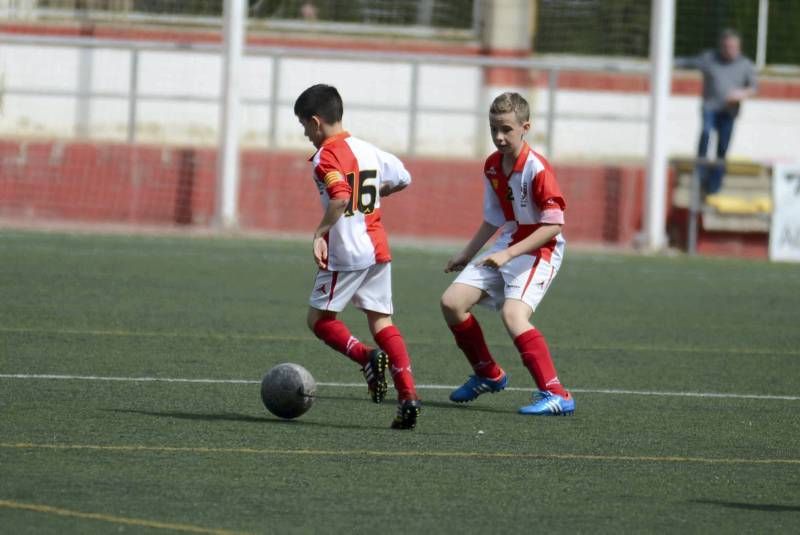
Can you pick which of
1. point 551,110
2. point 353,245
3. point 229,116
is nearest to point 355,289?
point 353,245

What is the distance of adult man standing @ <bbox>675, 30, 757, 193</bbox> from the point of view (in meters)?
21.0

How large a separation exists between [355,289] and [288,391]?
1.90 feet

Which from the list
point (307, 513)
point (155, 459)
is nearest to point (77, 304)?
point (155, 459)

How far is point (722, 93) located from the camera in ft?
69.3

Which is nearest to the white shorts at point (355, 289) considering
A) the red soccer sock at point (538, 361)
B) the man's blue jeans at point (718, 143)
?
the red soccer sock at point (538, 361)

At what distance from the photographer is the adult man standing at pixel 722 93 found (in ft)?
68.9

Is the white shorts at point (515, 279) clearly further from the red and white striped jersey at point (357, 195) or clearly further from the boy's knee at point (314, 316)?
the boy's knee at point (314, 316)

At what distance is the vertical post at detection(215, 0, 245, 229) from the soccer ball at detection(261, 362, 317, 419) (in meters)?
12.3

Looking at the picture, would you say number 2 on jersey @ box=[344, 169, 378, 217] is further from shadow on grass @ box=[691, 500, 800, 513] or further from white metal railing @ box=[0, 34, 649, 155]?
white metal railing @ box=[0, 34, 649, 155]

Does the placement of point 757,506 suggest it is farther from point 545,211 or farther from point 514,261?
point 514,261

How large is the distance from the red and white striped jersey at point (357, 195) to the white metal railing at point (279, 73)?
45.5ft

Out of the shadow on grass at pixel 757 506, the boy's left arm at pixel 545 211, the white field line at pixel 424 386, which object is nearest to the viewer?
the shadow on grass at pixel 757 506

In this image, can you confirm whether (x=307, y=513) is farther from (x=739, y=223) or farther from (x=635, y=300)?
(x=739, y=223)

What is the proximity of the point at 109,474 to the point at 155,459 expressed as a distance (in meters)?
0.37
